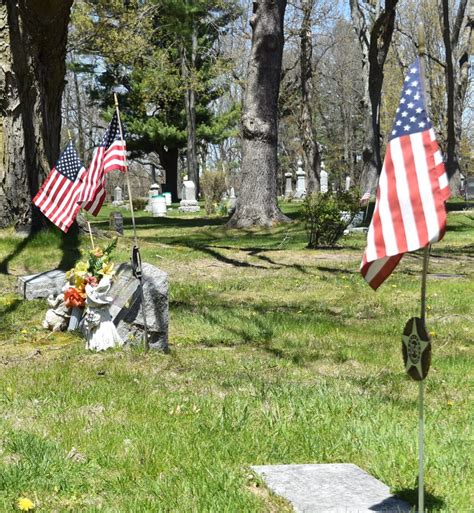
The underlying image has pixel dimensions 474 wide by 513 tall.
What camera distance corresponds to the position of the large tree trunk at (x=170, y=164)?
5096cm

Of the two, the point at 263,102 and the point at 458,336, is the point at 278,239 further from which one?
the point at 458,336

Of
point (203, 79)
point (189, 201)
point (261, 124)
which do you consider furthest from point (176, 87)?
point (261, 124)

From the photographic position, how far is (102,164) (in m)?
7.40

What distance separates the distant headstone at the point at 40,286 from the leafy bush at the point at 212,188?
22.3 metres

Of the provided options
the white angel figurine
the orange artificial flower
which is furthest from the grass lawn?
the orange artificial flower

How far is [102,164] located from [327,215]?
8222 mm

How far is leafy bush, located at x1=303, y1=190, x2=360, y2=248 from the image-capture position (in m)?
15.0

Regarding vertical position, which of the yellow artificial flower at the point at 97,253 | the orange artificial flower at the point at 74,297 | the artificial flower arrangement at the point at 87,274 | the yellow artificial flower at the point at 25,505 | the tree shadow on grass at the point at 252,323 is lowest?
the tree shadow on grass at the point at 252,323

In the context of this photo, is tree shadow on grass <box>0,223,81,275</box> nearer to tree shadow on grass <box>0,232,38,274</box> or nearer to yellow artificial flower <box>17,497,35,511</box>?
tree shadow on grass <box>0,232,38,274</box>

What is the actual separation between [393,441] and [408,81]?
201 cm

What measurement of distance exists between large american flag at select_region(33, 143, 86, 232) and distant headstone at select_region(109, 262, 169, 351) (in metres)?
1.32

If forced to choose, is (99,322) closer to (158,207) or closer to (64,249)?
(64,249)

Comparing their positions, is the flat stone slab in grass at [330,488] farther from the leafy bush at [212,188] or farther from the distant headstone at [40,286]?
the leafy bush at [212,188]

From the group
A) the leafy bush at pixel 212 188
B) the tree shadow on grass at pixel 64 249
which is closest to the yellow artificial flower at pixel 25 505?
the tree shadow on grass at pixel 64 249
